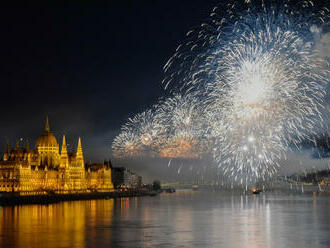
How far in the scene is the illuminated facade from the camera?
381 ft

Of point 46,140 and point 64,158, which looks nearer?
point 64,158

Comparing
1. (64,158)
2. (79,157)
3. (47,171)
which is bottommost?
(47,171)

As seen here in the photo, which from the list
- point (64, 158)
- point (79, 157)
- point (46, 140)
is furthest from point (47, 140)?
point (79, 157)

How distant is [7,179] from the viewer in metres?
116

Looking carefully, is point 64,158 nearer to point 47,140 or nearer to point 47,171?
point 47,140

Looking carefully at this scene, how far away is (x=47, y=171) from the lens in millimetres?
130625

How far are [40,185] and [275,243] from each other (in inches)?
3897

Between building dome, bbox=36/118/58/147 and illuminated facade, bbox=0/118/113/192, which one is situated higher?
building dome, bbox=36/118/58/147

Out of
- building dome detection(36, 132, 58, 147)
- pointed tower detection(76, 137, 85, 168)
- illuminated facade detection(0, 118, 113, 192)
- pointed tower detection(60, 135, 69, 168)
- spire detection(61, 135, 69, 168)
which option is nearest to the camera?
illuminated facade detection(0, 118, 113, 192)

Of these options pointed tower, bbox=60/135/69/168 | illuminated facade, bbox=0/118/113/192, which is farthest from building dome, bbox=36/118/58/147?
pointed tower, bbox=60/135/69/168

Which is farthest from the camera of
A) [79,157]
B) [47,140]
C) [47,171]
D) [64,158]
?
[79,157]

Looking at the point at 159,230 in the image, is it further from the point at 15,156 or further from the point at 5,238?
the point at 15,156

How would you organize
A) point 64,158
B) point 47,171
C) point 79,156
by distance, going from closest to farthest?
point 47,171 < point 64,158 < point 79,156

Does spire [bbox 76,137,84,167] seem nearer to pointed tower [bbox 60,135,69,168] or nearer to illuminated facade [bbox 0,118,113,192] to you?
illuminated facade [bbox 0,118,113,192]
